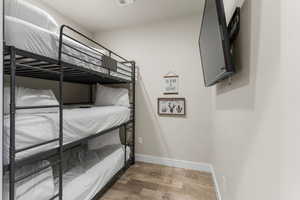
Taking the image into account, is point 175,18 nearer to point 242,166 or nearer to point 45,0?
point 45,0

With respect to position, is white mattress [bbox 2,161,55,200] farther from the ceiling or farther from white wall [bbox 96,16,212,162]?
the ceiling

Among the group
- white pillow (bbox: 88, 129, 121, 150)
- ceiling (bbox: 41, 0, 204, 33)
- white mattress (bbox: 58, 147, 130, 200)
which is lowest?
white mattress (bbox: 58, 147, 130, 200)

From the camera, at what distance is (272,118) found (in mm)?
524

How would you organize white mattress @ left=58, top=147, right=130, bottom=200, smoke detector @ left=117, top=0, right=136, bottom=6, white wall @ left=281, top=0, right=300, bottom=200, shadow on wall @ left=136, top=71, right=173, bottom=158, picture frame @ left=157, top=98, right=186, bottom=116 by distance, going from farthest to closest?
shadow on wall @ left=136, top=71, right=173, bottom=158, picture frame @ left=157, top=98, right=186, bottom=116, smoke detector @ left=117, top=0, right=136, bottom=6, white mattress @ left=58, top=147, right=130, bottom=200, white wall @ left=281, top=0, right=300, bottom=200

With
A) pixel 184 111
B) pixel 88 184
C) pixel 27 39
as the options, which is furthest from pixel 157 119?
pixel 27 39

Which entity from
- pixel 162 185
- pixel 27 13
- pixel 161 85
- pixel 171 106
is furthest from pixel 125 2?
pixel 162 185

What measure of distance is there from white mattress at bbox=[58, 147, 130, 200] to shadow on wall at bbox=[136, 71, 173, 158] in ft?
2.41

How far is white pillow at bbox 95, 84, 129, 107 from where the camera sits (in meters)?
2.54

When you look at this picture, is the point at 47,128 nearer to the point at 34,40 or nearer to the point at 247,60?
the point at 34,40

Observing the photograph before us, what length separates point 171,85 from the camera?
2619 millimetres

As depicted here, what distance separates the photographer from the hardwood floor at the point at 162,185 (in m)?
1.84

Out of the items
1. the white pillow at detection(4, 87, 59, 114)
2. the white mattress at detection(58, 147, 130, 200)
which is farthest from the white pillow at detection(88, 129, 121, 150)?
the white pillow at detection(4, 87, 59, 114)

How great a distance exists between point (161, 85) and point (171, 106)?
0.43m

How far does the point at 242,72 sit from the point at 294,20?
54 centimetres
